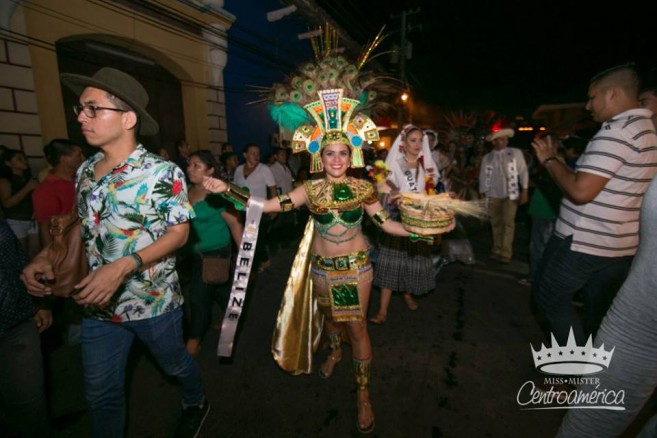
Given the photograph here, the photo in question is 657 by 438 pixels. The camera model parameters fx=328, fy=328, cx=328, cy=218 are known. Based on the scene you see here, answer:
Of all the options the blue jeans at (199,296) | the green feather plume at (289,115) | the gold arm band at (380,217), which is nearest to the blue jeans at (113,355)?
the blue jeans at (199,296)

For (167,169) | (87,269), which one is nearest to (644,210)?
(167,169)

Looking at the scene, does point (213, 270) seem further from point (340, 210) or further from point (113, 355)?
point (340, 210)

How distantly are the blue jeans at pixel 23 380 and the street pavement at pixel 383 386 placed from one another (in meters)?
0.83

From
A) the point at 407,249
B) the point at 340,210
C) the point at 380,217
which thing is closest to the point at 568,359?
the point at 407,249

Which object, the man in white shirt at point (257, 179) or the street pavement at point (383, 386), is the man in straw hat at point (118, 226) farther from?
the man in white shirt at point (257, 179)

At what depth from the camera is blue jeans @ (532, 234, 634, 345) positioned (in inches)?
99.0

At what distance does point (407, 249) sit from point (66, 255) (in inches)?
137

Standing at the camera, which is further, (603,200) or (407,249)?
(407,249)

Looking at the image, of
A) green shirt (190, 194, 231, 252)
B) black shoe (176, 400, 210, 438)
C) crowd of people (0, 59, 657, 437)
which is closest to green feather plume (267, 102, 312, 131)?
crowd of people (0, 59, 657, 437)

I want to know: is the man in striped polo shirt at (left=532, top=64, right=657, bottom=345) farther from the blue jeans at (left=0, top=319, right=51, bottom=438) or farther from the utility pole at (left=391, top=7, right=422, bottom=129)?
the utility pole at (left=391, top=7, right=422, bottom=129)

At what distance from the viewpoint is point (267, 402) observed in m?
2.89

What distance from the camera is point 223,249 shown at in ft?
11.5

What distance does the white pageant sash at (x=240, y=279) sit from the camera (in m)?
2.53

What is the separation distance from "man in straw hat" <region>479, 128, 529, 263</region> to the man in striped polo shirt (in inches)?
137
